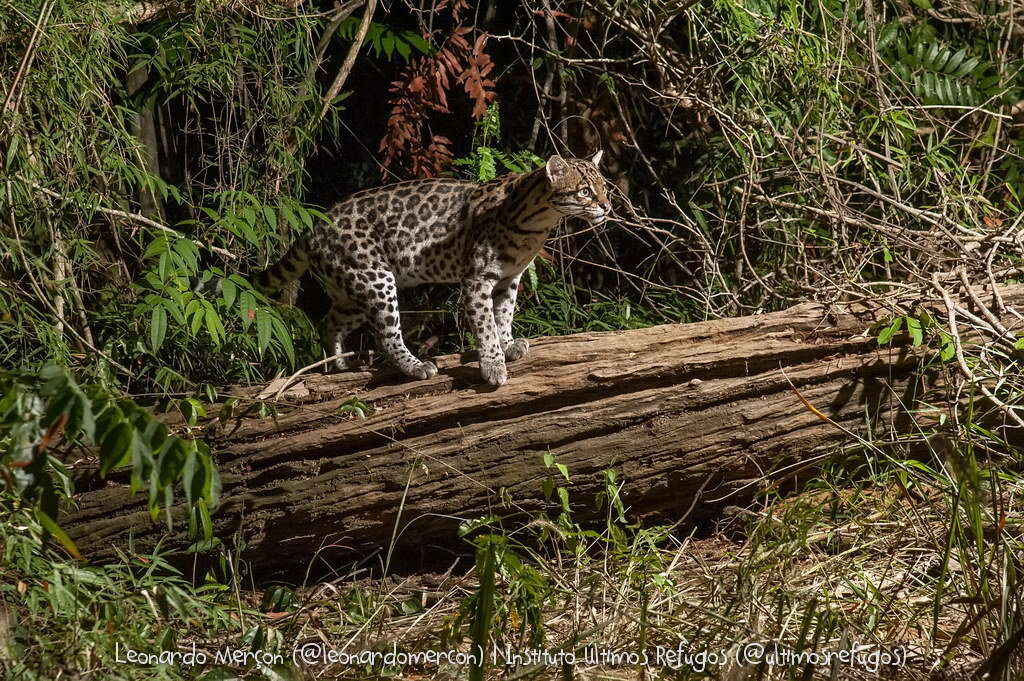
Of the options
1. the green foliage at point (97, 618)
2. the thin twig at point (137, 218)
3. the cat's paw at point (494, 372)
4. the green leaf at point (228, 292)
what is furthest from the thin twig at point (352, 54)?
the green foliage at point (97, 618)

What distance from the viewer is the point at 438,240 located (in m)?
5.68

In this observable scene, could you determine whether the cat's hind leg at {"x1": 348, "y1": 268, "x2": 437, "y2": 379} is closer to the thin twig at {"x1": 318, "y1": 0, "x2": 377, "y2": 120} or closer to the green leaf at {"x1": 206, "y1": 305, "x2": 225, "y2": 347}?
the green leaf at {"x1": 206, "y1": 305, "x2": 225, "y2": 347}

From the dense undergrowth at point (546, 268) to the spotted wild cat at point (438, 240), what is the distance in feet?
1.09

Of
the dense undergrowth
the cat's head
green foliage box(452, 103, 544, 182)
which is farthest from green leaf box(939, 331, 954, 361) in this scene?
green foliage box(452, 103, 544, 182)

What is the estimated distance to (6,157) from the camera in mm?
4809

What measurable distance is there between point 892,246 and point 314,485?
375 cm

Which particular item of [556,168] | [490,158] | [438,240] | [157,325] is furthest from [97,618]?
[490,158]

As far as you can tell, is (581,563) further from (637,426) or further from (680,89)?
(680,89)

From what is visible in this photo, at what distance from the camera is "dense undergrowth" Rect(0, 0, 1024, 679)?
3.57 meters

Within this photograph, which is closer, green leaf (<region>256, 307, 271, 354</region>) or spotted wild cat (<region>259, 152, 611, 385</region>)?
green leaf (<region>256, 307, 271, 354</region>)

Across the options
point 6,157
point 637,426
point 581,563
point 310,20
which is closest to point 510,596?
point 581,563

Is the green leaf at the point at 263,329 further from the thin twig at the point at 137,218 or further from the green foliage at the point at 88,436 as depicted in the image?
the green foliage at the point at 88,436

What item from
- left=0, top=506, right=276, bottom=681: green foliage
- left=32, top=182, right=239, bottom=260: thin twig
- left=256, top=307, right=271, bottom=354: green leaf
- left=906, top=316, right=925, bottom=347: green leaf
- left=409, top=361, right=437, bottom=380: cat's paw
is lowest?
left=0, top=506, right=276, bottom=681: green foliage

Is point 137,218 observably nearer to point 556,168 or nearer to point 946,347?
point 556,168
